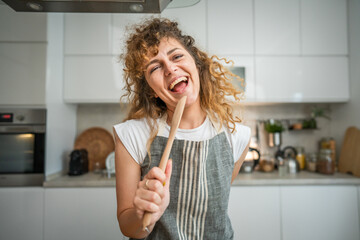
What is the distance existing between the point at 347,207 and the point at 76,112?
255 centimetres

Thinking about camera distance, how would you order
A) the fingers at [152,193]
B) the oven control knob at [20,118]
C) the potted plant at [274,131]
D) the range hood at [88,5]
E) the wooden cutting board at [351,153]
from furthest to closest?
the potted plant at [274,131] < the wooden cutting board at [351,153] < the oven control knob at [20,118] < the range hood at [88,5] < the fingers at [152,193]

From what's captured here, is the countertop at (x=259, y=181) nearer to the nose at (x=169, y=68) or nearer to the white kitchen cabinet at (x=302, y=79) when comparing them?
the white kitchen cabinet at (x=302, y=79)

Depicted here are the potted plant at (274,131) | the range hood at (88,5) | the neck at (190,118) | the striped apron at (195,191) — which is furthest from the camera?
the potted plant at (274,131)

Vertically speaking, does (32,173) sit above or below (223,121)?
below

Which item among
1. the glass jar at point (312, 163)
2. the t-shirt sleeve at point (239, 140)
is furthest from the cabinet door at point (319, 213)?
the t-shirt sleeve at point (239, 140)

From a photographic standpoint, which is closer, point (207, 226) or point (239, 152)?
point (207, 226)

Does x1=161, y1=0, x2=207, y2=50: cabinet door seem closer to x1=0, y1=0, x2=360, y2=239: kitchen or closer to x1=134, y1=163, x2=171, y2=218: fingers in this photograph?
x1=0, y1=0, x2=360, y2=239: kitchen

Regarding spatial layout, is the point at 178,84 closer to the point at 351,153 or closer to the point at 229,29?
the point at 229,29

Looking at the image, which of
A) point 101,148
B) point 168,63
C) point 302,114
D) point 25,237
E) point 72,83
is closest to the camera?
point 168,63

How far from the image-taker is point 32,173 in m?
1.63

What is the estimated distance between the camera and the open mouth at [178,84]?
0.72m

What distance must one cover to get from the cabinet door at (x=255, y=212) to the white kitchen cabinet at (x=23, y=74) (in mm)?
1690

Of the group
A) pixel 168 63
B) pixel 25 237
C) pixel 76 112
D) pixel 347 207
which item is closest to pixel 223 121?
pixel 168 63

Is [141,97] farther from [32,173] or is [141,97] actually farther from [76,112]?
[76,112]
